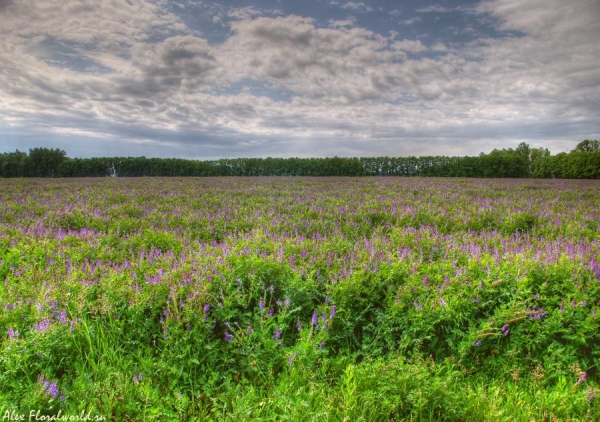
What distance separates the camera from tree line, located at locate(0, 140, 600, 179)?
59.6 m

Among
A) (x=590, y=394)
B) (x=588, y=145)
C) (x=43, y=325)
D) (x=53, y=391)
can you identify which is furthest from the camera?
(x=588, y=145)

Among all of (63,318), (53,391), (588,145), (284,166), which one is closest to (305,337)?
(53,391)

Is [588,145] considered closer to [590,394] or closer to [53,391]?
[590,394]

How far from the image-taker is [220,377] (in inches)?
122

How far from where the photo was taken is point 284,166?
63344mm

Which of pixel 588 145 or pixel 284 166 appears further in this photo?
pixel 588 145

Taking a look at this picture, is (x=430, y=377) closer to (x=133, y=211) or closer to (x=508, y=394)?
(x=508, y=394)

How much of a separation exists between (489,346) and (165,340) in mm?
3221

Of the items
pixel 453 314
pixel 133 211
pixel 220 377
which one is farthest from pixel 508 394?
pixel 133 211

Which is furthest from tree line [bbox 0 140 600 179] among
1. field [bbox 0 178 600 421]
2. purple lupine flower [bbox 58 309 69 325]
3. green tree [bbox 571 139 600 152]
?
purple lupine flower [bbox 58 309 69 325]

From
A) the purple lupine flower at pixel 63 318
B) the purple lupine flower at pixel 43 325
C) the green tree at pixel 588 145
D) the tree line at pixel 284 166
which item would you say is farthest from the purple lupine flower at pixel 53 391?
the green tree at pixel 588 145

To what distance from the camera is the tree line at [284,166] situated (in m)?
59.6

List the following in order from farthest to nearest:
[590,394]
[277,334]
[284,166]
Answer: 1. [284,166]
2. [277,334]
3. [590,394]

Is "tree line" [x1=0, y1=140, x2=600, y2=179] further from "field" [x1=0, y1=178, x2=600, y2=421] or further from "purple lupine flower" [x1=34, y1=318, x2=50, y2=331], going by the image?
"purple lupine flower" [x1=34, y1=318, x2=50, y2=331]
